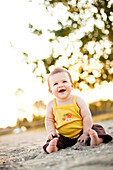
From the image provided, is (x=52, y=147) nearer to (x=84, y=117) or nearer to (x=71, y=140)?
(x=71, y=140)

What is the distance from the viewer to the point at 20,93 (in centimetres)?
2241

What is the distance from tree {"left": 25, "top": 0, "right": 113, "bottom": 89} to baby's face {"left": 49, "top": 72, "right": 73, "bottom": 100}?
3844 millimetres

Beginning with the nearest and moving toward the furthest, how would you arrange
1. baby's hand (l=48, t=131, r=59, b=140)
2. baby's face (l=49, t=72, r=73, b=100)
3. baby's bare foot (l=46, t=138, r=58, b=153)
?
1. baby's bare foot (l=46, t=138, r=58, b=153)
2. baby's hand (l=48, t=131, r=59, b=140)
3. baby's face (l=49, t=72, r=73, b=100)

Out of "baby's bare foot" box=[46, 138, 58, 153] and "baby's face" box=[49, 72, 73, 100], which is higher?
"baby's face" box=[49, 72, 73, 100]

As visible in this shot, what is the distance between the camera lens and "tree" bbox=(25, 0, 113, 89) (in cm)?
648

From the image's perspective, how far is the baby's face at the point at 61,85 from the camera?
3.21 meters

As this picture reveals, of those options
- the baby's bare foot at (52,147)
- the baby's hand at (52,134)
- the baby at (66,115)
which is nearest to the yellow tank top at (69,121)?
the baby at (66,115)

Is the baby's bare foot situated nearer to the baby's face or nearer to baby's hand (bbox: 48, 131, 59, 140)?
baby's hand (bbox: 48, 131, 59, 140)

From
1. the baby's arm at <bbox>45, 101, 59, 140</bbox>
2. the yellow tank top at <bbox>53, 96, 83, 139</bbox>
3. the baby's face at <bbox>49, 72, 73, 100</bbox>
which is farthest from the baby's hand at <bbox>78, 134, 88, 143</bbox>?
the baby's face at <bbox>49, 72, 73, 100</bbox>

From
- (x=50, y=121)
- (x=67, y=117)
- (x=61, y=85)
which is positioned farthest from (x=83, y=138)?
(x=61, y=85)

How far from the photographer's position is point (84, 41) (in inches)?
305

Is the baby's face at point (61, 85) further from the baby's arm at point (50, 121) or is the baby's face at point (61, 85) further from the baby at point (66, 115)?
the baby's arm at point (50, 121)

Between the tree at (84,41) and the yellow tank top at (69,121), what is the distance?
4.13 meters

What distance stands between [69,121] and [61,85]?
0.55 m
